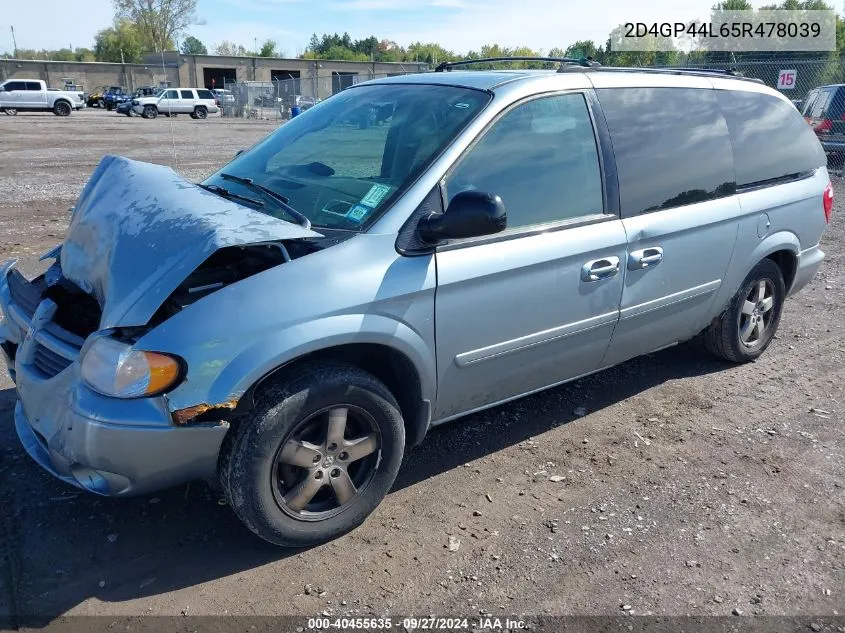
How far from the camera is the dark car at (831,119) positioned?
1404cm

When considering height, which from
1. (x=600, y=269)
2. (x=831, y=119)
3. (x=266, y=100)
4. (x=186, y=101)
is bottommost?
(x=600, y=269)

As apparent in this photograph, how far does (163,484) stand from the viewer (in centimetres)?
269

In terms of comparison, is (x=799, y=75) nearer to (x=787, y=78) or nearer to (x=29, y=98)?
(x=787, y=78)

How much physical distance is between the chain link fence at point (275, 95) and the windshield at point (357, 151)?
34941mm

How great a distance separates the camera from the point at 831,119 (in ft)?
46.4

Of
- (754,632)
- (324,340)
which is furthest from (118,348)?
(754,632)

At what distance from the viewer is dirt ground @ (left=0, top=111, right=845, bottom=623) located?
2732 millimetres

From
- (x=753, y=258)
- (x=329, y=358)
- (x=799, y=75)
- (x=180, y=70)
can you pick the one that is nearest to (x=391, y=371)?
(x=329, y=358)

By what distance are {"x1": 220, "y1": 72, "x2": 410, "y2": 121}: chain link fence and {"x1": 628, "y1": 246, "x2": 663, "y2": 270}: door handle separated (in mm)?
35489

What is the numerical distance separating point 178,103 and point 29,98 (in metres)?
7.90

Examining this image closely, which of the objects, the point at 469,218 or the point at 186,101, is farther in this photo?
the point at 186,101

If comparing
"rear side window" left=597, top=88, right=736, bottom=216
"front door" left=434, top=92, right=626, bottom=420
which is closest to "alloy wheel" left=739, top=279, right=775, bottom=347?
"rear side window" left=597, top=88, right=736, bottom=216

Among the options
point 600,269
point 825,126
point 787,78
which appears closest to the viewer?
point 600,269

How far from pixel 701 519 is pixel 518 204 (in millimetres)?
1709
